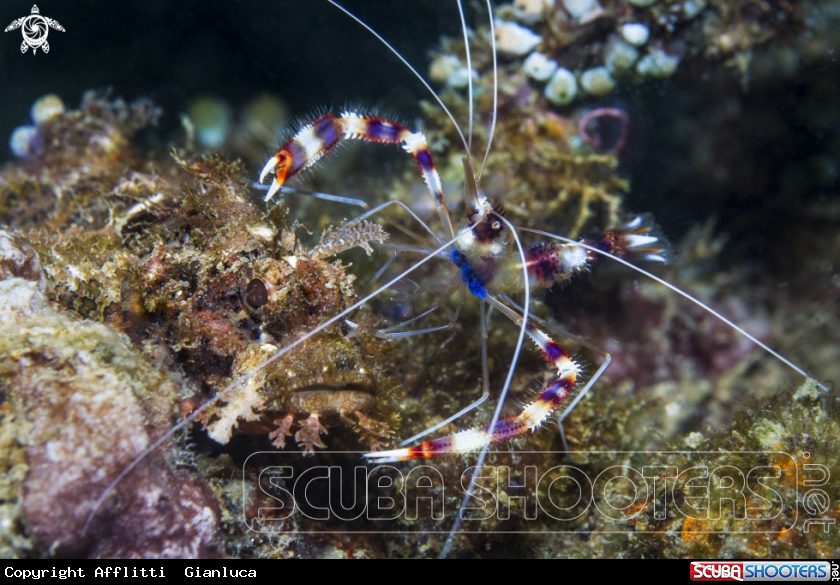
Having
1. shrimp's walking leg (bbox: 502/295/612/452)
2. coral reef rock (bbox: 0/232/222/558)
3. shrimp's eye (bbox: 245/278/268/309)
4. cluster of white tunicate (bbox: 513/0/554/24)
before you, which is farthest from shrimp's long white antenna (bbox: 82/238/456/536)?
cluster of white tunicate (bbox: 513/0/554/24)

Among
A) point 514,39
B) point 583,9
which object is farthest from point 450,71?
point 583,9

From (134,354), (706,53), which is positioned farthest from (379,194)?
(706,53)

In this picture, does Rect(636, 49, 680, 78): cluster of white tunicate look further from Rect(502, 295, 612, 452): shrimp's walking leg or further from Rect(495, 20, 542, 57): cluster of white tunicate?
Rect(502, 295, 612, 452): shrimp's walking leg

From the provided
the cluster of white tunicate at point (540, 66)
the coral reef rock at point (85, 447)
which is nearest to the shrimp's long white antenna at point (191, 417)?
the coral reef rock at point (85, 447)

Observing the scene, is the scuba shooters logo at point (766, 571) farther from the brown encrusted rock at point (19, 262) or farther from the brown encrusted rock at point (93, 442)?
the brown encrusted rock at point (19, 262)

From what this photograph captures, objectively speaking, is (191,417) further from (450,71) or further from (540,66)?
(540,66)
